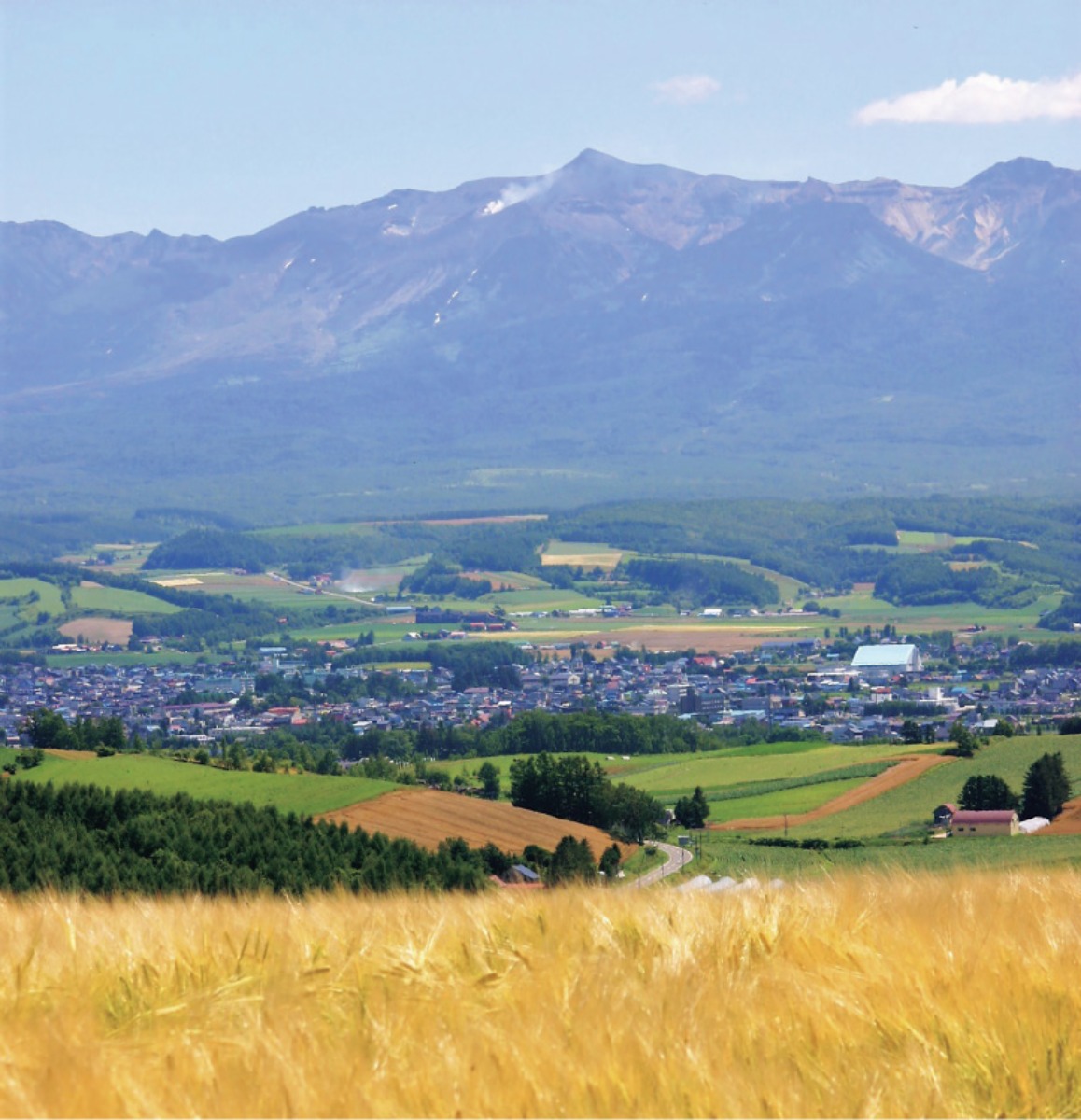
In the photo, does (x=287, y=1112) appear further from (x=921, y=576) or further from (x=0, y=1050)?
(x=921, y=576)

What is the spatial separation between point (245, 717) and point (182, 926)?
81.5m

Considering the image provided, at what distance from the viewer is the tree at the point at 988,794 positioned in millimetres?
40094

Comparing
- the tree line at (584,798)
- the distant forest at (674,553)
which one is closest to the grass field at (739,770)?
the tree line at (584,798)

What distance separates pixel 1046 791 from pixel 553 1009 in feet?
119

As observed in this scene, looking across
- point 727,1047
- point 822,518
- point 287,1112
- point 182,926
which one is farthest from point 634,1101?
point 822,518

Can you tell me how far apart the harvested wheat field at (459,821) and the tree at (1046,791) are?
856cm

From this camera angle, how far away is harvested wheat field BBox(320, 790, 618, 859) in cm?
3441

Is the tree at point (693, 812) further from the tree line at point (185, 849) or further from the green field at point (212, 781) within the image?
the tree line at point (185, 849)

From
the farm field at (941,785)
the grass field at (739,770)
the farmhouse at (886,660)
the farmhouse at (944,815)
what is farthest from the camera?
the farmhouse at (886,660)

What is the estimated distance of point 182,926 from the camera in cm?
630

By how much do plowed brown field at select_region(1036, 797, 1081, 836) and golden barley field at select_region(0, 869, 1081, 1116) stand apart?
28921 millimetres

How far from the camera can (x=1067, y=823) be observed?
122 feet

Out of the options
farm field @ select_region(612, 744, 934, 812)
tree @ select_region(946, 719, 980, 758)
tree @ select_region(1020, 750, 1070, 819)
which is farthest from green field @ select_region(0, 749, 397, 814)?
tree @ select_region(946, 719, 980, 758)

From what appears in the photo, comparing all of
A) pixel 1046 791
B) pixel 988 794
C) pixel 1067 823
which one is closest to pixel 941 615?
pixel 988 794
